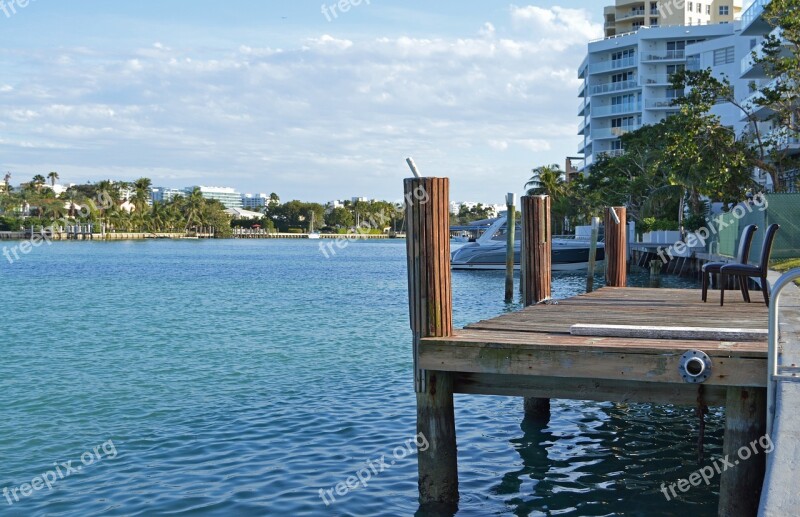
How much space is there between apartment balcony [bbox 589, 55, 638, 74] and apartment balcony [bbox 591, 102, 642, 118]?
474cm

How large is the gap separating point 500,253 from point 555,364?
1769 inches

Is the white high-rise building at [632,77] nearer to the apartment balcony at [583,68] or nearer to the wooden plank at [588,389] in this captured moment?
the apartment balcony at [583,68]

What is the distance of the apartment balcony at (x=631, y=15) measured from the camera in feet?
398

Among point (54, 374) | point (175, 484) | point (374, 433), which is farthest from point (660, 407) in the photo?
point (54, 374)

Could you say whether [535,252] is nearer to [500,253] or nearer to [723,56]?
[500,253]

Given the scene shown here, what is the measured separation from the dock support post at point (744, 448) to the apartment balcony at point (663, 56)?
101m

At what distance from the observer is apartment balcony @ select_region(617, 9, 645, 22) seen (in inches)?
4773

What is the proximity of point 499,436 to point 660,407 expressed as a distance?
9.59 ft

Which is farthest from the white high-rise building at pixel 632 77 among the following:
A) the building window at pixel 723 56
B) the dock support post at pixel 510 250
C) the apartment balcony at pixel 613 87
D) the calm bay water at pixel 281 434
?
the calm bay water at pixel 281 434

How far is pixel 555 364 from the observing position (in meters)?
7.56

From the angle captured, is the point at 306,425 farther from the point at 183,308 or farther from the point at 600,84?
the point at 600,84

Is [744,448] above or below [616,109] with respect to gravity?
below

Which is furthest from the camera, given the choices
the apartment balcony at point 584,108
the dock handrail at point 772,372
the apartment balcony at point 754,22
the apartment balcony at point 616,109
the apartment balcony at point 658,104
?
the apartment balcony at point 584,108

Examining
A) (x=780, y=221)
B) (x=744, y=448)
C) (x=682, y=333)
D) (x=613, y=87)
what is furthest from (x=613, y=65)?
(x=744, y=448)
